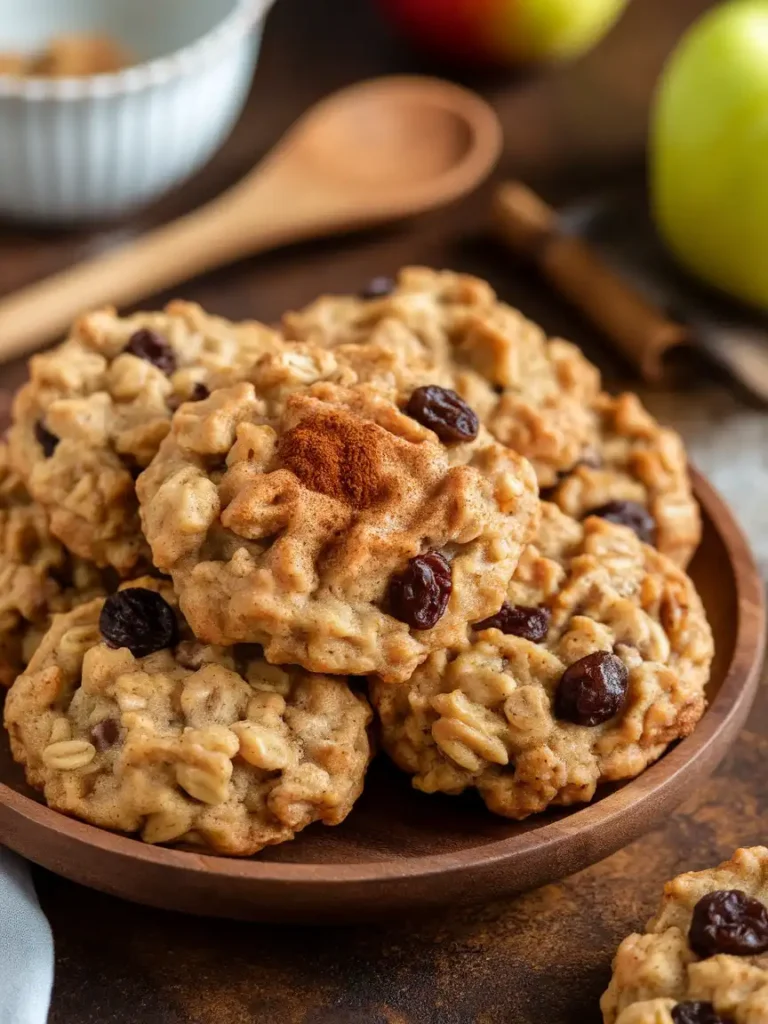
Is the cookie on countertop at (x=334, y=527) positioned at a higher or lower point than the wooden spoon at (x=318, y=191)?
higher

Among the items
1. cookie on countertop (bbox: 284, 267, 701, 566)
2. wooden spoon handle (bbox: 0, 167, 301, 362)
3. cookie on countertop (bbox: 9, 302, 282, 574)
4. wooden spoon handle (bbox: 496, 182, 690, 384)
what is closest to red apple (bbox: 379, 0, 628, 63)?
wooden spoon handle (bbox: 496, 182, 690, 384)

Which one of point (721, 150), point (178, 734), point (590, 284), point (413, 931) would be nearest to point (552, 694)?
point (413, 931)

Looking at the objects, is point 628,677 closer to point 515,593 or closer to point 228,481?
point 515,593

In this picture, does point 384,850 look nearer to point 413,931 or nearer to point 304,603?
point 413,931

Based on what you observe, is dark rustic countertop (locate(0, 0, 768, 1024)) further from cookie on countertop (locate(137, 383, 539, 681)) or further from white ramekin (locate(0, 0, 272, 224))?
cookie on countertop (locate(137, 383, 539, 681))

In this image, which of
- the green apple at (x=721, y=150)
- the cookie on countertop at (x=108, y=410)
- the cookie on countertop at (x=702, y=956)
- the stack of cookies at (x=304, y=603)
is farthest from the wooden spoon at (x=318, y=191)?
the cookie on countertop at (x=702, y=956)

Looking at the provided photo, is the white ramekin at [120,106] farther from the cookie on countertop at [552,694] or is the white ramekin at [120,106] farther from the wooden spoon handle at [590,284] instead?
the cookie on countertop at [552,694]

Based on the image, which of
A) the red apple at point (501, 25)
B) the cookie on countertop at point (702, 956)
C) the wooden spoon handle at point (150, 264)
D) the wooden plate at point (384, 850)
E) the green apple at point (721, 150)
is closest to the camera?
the cookie on countertop at point (702, 956)

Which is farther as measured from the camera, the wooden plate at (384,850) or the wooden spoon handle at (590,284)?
the wooden spoon handle at (590,284)
